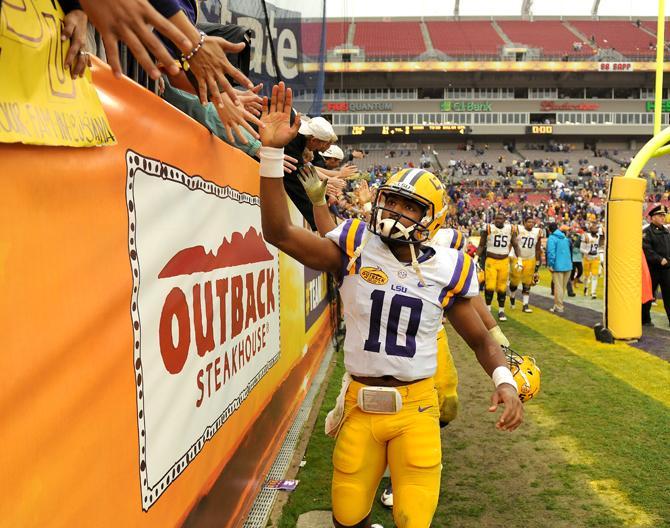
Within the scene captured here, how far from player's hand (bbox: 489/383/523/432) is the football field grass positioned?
1221mm

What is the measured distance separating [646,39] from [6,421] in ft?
222

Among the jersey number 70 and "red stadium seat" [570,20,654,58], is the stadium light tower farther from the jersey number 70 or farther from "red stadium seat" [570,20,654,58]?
"red stadium seat" [570,20,654,58]

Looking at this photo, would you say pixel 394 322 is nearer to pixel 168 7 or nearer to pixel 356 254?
pixel 356 254

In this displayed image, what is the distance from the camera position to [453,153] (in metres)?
54.9

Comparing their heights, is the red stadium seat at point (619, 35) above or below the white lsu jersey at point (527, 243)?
above

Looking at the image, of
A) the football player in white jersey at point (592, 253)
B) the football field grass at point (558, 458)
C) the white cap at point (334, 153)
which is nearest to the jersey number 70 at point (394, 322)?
the football field grass at point (558, 458)

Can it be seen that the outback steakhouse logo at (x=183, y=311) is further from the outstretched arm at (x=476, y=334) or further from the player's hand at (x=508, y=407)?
the player's hand at (x=508, y=407)

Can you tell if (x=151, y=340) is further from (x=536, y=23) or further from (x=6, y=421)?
(x=536, y=23)

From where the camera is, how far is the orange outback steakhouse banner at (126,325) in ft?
4.25

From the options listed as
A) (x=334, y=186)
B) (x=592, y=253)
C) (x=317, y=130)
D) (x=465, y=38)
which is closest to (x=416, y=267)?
(x=334, y=186)

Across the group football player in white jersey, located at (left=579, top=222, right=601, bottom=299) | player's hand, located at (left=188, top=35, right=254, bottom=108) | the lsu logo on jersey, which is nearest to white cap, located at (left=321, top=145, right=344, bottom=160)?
the lsu logo on jersey

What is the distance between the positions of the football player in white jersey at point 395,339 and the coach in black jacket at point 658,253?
866 cm

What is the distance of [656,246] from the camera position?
10.0 metres

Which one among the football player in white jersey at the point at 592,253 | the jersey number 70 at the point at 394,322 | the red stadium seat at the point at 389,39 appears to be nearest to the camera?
the jersey number 70 at the point at 394,322
